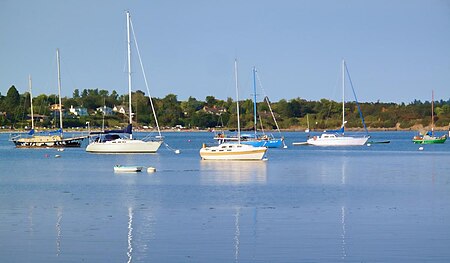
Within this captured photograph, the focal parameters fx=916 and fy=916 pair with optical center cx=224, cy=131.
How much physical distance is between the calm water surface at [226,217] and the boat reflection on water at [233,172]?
0.43 ft

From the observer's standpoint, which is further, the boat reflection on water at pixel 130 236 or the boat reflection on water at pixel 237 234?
the boat reflection on water at pixel 237 234

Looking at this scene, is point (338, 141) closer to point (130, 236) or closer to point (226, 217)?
point (226, 217)

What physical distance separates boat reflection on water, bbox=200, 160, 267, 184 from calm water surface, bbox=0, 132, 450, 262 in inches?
5.2

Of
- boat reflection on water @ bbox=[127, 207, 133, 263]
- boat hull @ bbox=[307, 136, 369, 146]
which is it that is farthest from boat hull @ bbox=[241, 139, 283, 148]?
boat reflection on water @ bbox=[127, 207, 133, 263]

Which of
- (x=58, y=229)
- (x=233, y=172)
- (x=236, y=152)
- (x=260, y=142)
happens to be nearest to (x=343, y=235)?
(x=58, y=229)

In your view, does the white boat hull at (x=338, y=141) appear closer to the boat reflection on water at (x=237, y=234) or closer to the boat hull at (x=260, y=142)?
the boat hull at (x=260, y=142)

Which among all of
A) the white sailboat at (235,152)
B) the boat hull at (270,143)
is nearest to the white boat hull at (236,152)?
the white sailboat at (235,152)

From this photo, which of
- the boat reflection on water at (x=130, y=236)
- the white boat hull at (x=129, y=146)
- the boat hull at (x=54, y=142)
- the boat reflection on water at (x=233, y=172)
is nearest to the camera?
the boat reflection on water at (x=130, y=236)

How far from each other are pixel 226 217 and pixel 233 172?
1030 inches

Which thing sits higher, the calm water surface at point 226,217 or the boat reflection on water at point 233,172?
the boat reflection on water at point 233,172

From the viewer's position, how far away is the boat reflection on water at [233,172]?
53.5 m

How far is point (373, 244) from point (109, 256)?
7894 mm

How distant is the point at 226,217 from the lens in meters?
34.2

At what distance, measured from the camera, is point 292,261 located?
24.8m
